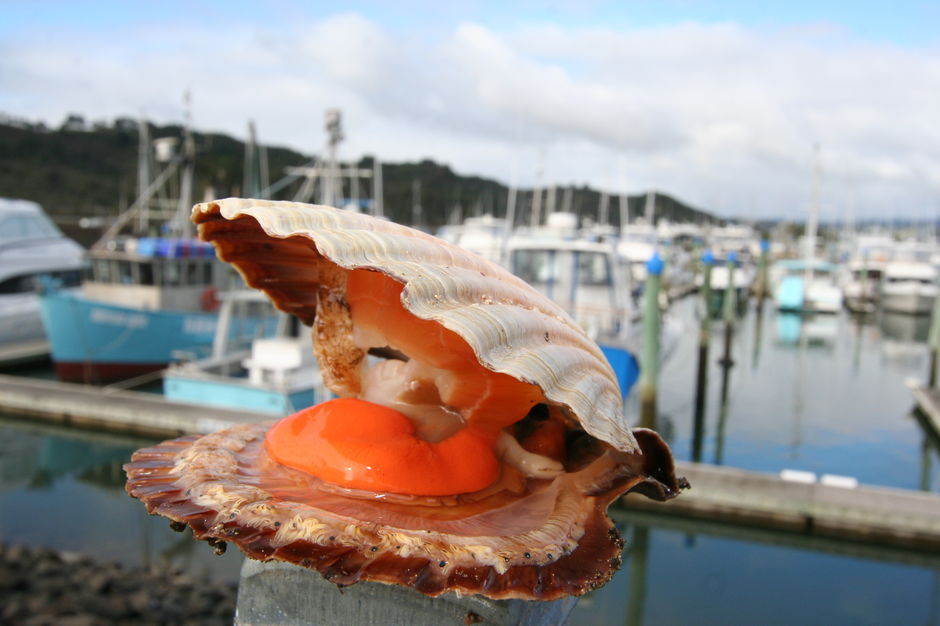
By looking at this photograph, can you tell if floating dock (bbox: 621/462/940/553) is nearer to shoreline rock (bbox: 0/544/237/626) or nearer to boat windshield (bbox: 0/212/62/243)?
shoreline rock (bbox: 0/544/237/626)

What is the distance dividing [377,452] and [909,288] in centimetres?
4072

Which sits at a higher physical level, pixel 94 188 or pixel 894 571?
pixel 94 188

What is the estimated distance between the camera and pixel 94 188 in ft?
198

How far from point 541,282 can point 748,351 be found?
15.9 m

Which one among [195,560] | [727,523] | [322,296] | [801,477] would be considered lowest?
[195,560]

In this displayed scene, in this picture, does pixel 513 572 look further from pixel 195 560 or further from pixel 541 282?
pixel 541 282

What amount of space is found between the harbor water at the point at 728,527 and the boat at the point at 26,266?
851 centimetres

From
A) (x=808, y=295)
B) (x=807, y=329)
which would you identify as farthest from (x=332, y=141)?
(x=808, y=295)

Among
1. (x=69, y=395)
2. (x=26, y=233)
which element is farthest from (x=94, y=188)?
(x=69, y=395)

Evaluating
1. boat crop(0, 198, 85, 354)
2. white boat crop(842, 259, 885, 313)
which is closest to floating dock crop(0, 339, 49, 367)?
boat crop(0, 198, 85, 354)

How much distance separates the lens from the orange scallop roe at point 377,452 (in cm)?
168

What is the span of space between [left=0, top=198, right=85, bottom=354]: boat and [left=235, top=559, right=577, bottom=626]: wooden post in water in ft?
67.8

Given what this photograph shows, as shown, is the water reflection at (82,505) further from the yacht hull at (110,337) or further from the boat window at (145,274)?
the boat window at (145,274)

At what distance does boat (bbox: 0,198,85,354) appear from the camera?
20.1 m
